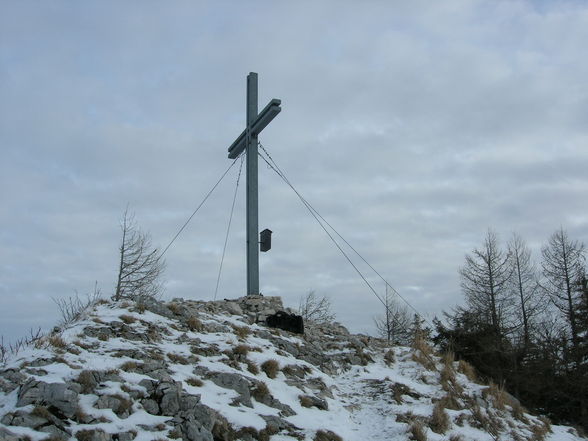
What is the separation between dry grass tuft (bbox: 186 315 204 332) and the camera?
431 inches

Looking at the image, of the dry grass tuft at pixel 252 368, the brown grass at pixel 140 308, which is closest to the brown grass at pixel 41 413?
the dry grass tuft at pixel 252 368

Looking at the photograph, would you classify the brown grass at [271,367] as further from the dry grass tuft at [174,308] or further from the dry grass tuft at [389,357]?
the dry grass tuft at [389,357]

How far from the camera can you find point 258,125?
608 inches

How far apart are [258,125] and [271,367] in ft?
25.0

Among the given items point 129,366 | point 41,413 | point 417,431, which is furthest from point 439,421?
point 41,413

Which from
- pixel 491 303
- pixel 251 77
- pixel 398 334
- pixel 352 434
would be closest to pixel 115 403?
pixel 352 434

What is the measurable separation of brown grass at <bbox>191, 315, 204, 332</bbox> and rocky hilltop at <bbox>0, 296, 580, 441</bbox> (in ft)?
0.11

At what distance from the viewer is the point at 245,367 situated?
387 inches

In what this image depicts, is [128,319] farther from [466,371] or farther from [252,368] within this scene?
[466,371]

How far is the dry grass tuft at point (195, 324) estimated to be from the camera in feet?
35.9

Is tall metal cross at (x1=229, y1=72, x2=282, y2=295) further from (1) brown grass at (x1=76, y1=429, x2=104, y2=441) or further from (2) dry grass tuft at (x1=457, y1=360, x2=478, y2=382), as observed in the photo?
(1) brown grass at (x1=76, y1=429, x2=104, y2=441)

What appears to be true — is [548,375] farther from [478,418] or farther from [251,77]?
[251,77]

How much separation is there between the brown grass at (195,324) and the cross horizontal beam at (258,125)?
20.5ft

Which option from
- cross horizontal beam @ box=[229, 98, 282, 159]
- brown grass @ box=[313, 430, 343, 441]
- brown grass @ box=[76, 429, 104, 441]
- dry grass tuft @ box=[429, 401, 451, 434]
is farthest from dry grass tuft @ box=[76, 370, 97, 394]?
cross horizontal beam @ box=[229, 98, 282, 159]
